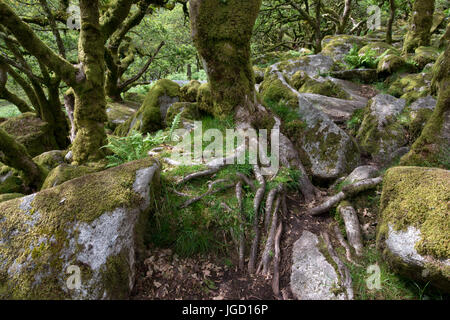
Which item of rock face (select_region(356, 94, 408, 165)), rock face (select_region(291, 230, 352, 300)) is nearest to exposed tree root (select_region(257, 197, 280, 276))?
rock face (select_region(291, 230, 352, 300))

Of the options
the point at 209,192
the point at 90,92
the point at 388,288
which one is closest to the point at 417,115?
the point at 388,288

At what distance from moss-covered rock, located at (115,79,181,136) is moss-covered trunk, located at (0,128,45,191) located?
8.70ft

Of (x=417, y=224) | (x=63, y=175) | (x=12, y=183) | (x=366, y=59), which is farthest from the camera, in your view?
(x=366, y=59)

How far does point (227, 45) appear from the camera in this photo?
480 centimetres

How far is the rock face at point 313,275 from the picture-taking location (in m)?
2.98

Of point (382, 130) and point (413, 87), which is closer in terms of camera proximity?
point (382, 130)

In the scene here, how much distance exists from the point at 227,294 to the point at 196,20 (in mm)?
4939

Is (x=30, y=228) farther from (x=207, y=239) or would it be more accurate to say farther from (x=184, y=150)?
(x=184, y=150)

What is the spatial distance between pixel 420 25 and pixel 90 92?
1331 cm

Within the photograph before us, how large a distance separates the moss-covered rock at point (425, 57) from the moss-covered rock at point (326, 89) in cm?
333

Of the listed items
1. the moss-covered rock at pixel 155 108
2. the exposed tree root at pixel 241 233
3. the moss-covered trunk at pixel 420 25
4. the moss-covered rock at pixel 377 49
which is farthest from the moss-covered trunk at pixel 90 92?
the moss-covered trunk at pixel 420 25

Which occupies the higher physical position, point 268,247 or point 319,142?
point 319,142

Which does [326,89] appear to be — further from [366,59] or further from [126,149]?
[126,149]
